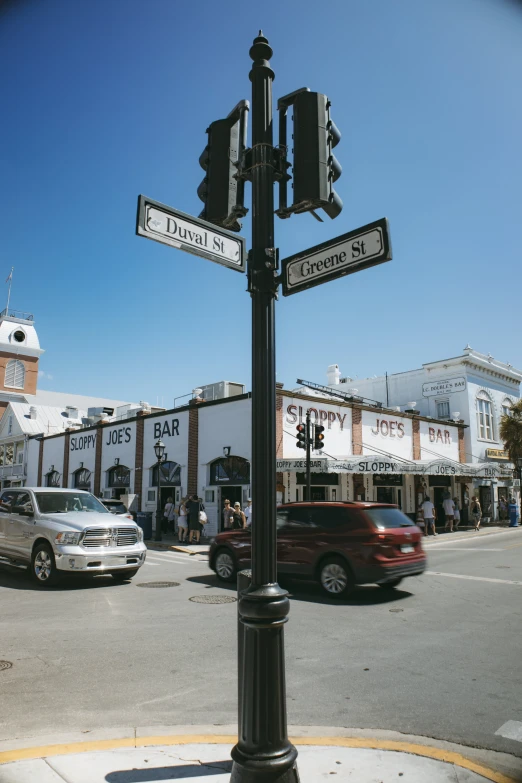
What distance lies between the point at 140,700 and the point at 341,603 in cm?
518

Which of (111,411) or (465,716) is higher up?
(111,411)

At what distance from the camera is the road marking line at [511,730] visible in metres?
4.26

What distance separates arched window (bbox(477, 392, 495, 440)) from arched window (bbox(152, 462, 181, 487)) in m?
18.8

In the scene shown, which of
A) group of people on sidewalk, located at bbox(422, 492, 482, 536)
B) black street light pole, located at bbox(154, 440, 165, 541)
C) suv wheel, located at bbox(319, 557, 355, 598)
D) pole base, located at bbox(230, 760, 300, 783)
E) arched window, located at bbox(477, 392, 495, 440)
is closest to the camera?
pole base, located at bbox(230, 760, 300, 783)

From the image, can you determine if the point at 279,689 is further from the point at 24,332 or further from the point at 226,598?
the point at 24,332

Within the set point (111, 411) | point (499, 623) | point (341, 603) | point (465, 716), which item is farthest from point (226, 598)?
point (111, 411)

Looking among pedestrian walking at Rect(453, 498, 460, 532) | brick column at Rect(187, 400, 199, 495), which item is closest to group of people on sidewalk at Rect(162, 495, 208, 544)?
brick column at Rect(187, 400, 199, 495)

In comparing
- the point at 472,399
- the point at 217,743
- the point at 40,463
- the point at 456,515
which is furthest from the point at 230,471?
the point at 40,463

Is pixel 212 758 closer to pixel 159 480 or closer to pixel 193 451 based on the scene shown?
pixel 193 451

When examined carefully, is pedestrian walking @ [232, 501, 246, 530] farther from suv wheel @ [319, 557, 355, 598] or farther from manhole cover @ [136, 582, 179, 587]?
suv wheel @ [319, 557, 355, 598]

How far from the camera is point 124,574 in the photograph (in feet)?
38.4

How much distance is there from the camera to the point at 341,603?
31.0ft

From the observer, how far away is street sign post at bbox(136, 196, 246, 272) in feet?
11.5

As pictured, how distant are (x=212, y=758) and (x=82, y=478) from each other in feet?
102
